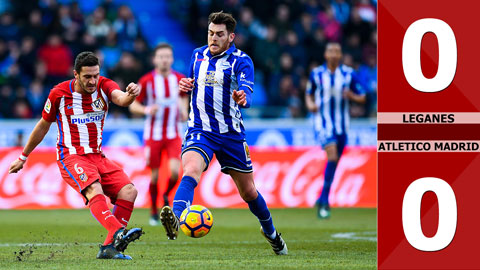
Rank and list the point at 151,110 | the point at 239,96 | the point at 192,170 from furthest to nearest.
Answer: the point at 151,110 < the point at 192,170 < the point at 239,96

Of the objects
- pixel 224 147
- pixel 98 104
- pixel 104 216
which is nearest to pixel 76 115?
pixel 98 104

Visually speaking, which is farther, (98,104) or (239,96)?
(98,104)

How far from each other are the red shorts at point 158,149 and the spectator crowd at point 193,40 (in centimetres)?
474

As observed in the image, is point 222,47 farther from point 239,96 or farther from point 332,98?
point 332,98

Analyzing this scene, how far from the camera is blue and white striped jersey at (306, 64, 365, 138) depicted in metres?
12.6

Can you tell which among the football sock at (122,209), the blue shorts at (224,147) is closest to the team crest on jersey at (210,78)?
the blue shorts at (224,147)

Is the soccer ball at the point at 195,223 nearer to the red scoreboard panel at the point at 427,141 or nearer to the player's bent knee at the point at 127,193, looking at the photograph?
the player's bent knee at the point at 127,193

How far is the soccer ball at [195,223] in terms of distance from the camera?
631 centimetres

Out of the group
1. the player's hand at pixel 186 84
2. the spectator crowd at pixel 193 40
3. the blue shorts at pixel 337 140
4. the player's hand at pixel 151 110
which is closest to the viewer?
the player's hand at pixel 186 84

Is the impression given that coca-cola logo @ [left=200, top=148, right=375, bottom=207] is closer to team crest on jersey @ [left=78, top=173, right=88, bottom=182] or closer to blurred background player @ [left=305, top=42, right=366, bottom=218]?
blurred background player @ [left=305, top=42, right=366, bottom=218]

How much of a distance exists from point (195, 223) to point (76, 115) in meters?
1.64

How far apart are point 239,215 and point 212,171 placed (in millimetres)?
1496

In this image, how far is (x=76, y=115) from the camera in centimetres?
729

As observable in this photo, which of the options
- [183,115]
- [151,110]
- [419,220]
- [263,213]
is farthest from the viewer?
[183,115]
